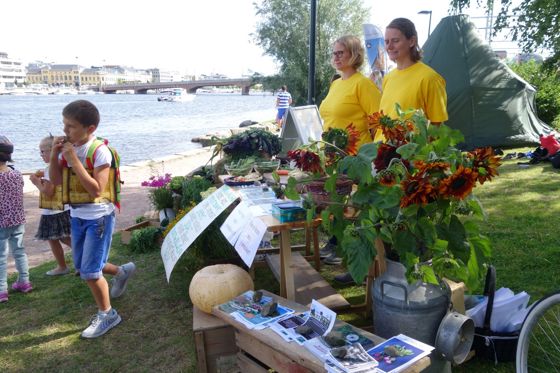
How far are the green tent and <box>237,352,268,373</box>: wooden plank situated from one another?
9.16 m

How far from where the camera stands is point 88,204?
10.5 feet

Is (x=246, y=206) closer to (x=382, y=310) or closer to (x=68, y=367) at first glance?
(x=382, y=310)

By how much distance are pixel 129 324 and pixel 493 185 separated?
6215 mm

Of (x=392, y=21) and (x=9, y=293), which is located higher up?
(x=392, y=21)

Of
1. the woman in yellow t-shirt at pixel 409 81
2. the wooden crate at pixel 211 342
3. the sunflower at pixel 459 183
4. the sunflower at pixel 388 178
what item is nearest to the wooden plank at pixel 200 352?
the wooden crate at pixel 211 342

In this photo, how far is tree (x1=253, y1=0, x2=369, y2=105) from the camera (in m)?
23.2

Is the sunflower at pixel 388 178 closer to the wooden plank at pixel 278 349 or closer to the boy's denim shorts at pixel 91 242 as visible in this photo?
the wooden plank at pixel 278 349

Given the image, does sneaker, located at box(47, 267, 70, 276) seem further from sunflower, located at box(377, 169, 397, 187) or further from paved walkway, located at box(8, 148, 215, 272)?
sunflower, located at box(377, 169, 397, 187)

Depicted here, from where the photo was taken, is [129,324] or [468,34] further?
[468,34]

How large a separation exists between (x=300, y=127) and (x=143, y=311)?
7.25ft

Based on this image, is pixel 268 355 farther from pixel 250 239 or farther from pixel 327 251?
pixel 327 251

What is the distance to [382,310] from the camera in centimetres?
228

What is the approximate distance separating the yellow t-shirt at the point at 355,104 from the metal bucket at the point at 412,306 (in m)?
1.61

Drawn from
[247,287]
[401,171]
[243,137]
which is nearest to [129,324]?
[247,287]
